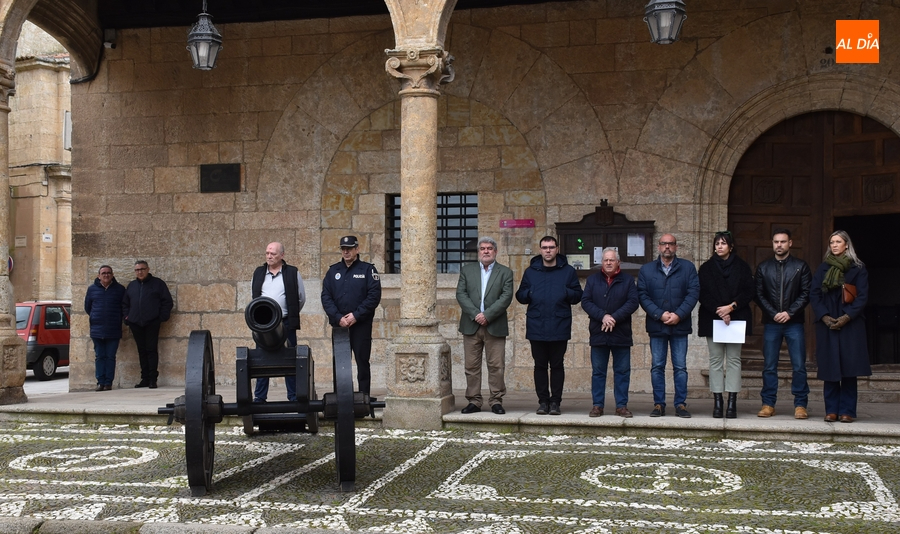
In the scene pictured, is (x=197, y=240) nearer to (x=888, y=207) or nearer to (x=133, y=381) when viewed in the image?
(x=133, y=381)

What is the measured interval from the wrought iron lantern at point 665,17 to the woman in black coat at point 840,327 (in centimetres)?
229

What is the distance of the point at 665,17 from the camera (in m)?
8.68

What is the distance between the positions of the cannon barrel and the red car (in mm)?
13064

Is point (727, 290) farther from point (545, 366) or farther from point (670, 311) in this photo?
point (545, 366)

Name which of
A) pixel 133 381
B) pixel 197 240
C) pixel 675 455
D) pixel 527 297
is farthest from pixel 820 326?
pixel 133 381

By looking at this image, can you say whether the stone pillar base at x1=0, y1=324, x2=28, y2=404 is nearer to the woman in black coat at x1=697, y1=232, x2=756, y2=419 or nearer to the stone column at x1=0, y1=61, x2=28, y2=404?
the stone column at x1=0, y1=61, x2=28, y2=404

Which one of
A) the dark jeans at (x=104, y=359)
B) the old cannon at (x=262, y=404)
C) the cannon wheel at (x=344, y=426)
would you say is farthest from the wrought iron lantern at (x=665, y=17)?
the dark jeans at (x=104, y=359)

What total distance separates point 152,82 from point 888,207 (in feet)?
29.3

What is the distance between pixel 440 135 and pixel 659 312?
4.16 m

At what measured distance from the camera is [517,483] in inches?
253

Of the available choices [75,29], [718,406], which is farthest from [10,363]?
[718,406]

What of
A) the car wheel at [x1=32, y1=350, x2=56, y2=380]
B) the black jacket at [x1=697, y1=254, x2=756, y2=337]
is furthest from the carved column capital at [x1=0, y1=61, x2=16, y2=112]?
the car wheel at [x1=32, y1=350, x2=56, y2=380]

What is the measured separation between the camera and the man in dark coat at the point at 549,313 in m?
8.79

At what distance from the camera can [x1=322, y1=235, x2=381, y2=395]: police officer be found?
927 cm
